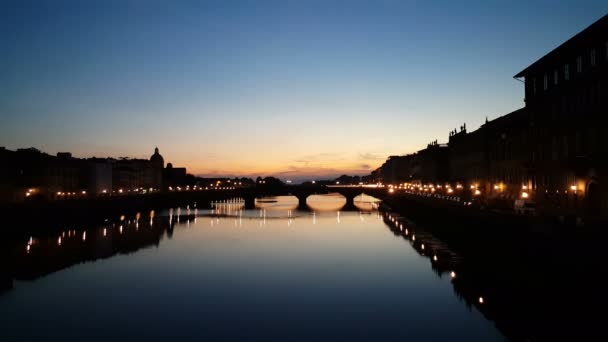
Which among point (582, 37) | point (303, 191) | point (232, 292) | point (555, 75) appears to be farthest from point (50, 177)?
point (582, 37)

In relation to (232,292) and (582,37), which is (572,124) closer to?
(582,37)

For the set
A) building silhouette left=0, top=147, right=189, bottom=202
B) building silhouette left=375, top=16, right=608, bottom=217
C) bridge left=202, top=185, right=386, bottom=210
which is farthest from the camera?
bridge left=202, top=185, right=386, bottom=210

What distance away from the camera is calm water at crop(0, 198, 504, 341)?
2541 centimetres

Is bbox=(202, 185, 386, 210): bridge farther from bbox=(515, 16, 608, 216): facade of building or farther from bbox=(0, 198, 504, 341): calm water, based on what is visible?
bbox=(515, 16, 608, 216): facade of building

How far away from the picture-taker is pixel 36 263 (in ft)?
141

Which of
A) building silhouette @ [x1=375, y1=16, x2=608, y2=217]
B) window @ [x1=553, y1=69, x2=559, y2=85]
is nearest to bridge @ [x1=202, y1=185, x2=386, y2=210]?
building silhouette @ [x1=375, y1=16, x2=608, y2=217]

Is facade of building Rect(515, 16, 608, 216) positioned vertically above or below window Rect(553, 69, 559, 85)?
below

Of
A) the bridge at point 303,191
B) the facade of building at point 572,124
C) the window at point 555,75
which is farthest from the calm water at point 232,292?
the bridge at point 303,191

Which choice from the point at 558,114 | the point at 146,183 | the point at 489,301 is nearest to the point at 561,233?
the point at 489,301

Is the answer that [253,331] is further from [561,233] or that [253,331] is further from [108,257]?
[108,257]

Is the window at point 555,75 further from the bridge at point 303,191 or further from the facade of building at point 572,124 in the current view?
the bridge at point 303,191

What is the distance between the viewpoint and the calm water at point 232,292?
25.4 meters

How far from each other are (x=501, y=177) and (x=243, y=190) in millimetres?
88212

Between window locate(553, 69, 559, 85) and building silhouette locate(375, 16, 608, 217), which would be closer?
building silhouette locate(375, 16, 608, 217)
